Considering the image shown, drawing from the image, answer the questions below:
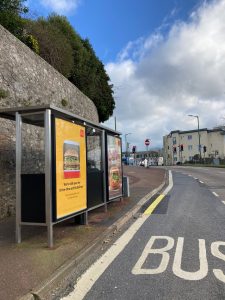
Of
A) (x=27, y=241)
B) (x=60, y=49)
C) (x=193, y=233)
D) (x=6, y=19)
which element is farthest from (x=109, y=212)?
(x=60, y=49)

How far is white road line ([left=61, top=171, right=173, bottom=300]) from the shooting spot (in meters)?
5.27

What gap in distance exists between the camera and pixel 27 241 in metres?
7.64

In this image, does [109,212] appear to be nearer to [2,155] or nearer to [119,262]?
[2,155]

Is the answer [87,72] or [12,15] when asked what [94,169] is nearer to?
[12,15]

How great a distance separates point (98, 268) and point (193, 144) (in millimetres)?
121925

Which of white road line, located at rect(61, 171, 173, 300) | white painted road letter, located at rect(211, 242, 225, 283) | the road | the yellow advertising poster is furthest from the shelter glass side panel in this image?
white painted road letter, located at rect(211, 242, 225, 283)

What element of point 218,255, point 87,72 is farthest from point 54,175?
point 87,72

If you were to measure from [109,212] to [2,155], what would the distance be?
330 cm

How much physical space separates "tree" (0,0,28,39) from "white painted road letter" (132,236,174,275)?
1071 cm

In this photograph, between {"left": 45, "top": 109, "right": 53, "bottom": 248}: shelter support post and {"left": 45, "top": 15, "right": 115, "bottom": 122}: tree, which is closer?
{"left": 45, "top": 109, "right": 53, "bottom": 248}: shelter support post

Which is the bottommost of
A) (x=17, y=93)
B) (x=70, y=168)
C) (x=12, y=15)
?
(x=70, y=168)

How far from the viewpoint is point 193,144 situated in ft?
412

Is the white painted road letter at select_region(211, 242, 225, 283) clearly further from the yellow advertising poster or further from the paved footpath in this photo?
the yellow advertising poster

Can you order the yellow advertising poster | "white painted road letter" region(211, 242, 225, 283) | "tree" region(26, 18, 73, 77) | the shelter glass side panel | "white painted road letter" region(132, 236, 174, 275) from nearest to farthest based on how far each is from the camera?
"white painted road letter" region(211, 242, 225, 283), "white painted road letter" region(132, 236, 174, 275), the yellow advertising poster, the shelter glass side panel, "tree" region(26, 18, 73, 77)
